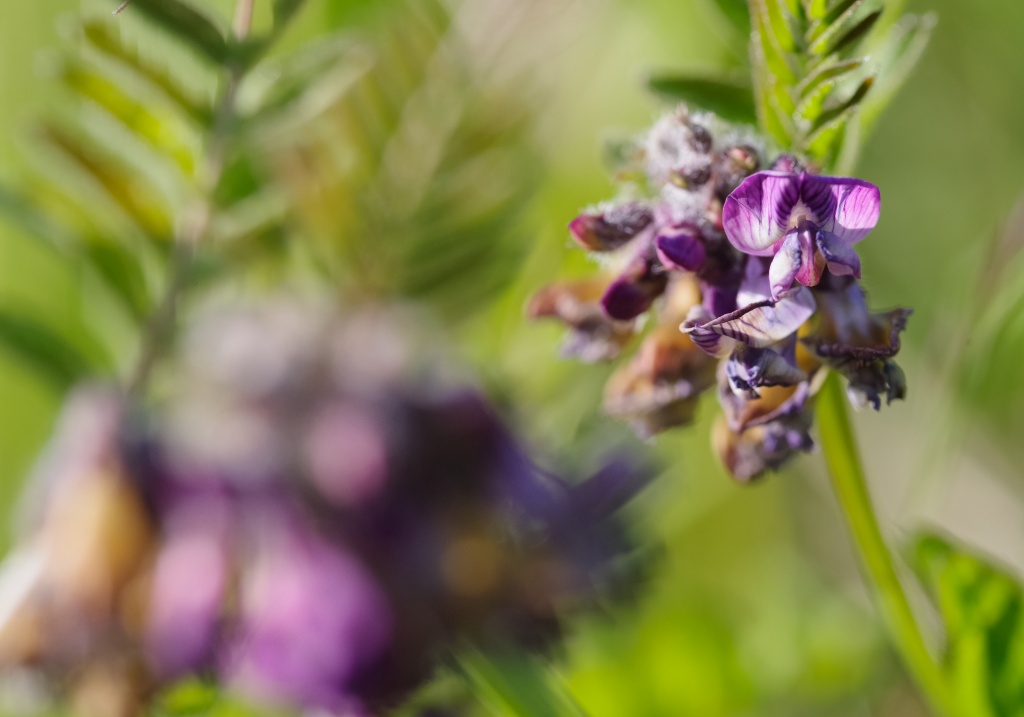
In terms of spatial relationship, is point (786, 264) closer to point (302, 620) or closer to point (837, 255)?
point (837, 255)

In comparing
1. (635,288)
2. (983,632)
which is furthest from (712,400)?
(635,288)

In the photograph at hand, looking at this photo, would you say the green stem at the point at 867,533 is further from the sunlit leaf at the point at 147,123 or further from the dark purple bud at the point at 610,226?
the sunlit leaf at the point at 147,123

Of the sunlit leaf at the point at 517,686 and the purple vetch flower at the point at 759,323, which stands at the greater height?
the purple vetch flower at the point at 759,323

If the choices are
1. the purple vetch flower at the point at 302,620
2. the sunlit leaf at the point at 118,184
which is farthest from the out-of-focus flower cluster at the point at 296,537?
the sunlit leaf at the point at 118,184

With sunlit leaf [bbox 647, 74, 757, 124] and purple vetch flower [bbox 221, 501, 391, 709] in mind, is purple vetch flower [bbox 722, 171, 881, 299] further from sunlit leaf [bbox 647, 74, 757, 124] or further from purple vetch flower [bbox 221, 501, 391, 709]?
purple vetch flower [bbox 221, 501, 391, 709]

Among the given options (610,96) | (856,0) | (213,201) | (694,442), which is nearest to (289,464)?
(213,201)

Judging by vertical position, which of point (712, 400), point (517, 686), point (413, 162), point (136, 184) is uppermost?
point (136, 184)
